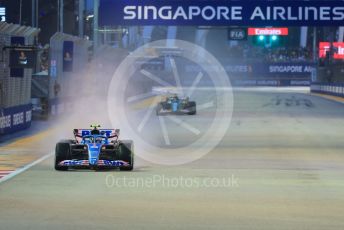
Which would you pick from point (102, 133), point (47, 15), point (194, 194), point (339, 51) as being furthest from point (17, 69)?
point (339, 51)

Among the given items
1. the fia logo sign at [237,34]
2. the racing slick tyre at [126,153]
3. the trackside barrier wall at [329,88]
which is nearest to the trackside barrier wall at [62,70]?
the fia logo sign at [237,34]

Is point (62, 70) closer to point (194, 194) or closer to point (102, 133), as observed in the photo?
point (102, 133)

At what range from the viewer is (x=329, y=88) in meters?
75.1

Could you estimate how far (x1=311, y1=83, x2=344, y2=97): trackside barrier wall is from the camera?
222 feet

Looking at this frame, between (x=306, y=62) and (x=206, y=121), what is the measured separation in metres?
76.9

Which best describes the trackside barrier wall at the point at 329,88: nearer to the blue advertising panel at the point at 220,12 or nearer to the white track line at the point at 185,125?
the blue advertising panel at the point at 220,12

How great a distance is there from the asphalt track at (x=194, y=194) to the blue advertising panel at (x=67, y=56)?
15355 mm

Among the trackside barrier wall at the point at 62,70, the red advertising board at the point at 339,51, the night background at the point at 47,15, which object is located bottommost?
the trackside barrier wall at the point at 62,70

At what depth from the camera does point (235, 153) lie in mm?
20359

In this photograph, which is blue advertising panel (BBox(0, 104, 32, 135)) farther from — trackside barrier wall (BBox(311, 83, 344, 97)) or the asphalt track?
trackside barrier wall (BBox(311, 83, 344, 97))

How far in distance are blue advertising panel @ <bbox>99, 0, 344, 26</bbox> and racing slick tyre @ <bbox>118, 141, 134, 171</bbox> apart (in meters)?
23.4

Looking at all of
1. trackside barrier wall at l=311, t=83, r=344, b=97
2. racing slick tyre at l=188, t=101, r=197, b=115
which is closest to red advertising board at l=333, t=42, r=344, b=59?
trackside barrier wall at l=311, t=83, r=344, b=97

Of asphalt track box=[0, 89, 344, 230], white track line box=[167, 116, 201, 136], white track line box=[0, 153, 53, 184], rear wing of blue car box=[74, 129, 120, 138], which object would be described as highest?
rear wing of blue car box=[74, 129, 120, 138]

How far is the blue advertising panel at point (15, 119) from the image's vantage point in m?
25.4
